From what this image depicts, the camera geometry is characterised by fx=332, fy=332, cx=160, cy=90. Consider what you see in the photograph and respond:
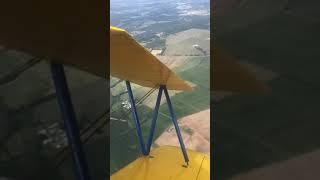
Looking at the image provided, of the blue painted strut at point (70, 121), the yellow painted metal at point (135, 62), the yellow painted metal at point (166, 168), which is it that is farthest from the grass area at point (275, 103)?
the yellow painted metal at point (166, 168)

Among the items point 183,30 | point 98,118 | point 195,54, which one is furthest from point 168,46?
point 98,118

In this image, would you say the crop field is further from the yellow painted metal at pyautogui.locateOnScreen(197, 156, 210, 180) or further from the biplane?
the biplane

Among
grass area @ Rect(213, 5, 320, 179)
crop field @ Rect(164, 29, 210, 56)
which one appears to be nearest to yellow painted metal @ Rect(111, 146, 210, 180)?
grass area @ Rect(213, 5, 320, 179)

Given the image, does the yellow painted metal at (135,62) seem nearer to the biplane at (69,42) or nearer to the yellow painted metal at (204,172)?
the biplane at (69,42)

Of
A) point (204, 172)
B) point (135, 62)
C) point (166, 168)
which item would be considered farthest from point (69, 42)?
point (166, 168)

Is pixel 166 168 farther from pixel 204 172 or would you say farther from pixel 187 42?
pixel 187 42

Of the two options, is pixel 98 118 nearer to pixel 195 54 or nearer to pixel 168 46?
pixel 195 54
